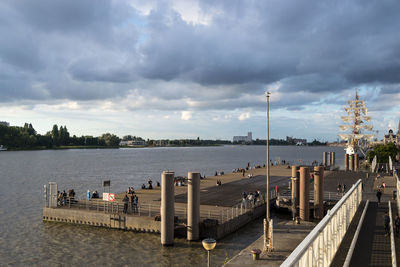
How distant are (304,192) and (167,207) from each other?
1307 centimetres

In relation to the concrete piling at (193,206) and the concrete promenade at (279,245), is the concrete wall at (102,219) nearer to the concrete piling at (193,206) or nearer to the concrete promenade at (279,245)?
the concrete piling at (193,206)

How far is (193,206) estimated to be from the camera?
79.3 ft

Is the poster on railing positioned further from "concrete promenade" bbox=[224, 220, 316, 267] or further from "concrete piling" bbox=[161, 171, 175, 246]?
"concrete promenade" bbox=[224, 220, 316, 267]

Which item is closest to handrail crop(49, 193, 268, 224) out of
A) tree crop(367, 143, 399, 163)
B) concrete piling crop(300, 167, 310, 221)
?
concrete piling crop(300, 167, 310, 221)

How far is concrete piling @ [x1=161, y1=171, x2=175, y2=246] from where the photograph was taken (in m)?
23.5

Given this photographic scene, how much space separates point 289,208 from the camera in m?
36.1

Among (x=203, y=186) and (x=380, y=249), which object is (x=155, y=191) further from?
(x=380, y=249)

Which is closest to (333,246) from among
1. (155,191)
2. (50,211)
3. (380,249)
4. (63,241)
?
(380,249)

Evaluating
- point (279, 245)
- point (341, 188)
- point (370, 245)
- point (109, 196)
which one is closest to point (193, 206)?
point (279, 245)

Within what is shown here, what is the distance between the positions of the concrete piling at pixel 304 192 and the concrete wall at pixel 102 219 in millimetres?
12754

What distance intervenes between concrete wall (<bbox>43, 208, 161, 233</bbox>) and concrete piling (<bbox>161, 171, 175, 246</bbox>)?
2701 mm

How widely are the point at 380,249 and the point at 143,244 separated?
1542 centimetres

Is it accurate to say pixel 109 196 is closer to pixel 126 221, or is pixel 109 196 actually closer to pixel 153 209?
pixel 126 221

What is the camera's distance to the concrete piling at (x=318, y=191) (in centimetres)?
3177
